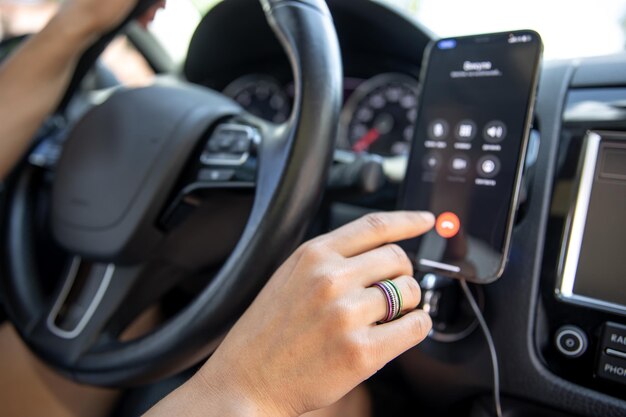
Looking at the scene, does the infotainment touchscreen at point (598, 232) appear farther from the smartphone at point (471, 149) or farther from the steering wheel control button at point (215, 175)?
the steering wheel control button at point (215, 175)

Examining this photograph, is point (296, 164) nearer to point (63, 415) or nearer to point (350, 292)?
point (350, 292)

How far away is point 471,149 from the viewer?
574 millimetres

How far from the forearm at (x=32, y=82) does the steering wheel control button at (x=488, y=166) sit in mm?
555

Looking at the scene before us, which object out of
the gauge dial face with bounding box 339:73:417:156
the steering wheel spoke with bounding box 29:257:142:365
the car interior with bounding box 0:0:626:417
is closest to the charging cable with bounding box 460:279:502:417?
the car interior with bounding box 0:0:626:417

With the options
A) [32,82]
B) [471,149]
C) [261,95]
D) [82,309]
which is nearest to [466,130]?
[471,149]

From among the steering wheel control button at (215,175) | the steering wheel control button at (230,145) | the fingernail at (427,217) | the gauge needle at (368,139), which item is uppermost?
the gauge needle at (368,139)

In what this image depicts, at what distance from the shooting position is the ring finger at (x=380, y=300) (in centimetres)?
41

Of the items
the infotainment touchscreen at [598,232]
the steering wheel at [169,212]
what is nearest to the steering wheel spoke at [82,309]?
the steering wheel at [169,212]

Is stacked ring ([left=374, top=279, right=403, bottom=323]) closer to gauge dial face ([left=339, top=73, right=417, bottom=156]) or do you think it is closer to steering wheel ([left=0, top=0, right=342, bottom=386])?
steering wheel ([left=0, top=0, right=342, bottom=386])

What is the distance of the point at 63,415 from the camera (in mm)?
745

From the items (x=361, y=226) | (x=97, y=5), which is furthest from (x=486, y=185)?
(x=97, y=5)

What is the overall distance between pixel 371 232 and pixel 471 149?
184mm

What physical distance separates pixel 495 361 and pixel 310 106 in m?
0.35

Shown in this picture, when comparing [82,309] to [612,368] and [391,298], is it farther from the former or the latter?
[612,368]
